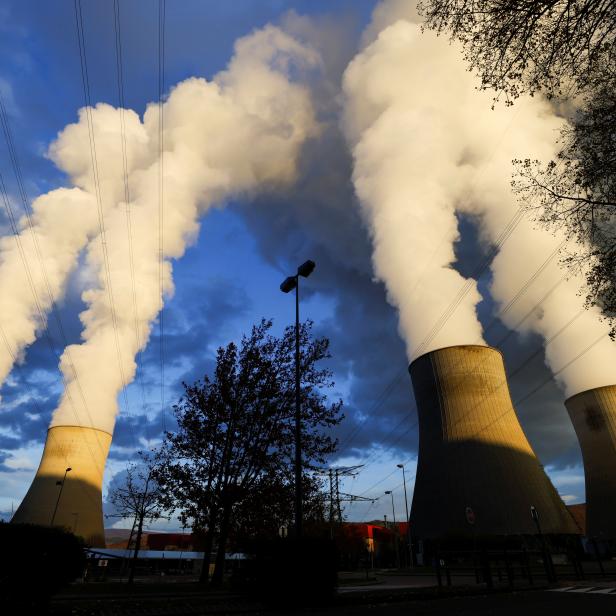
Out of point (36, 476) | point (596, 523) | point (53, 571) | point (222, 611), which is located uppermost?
point (36, 476)

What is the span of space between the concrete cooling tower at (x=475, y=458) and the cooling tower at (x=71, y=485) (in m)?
31.7

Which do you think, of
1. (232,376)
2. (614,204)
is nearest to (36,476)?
(232,376)

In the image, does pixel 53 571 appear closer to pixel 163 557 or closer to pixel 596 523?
pixel 596 523

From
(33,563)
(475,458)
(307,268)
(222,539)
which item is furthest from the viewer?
(475,458)

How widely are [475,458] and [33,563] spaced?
38.9 m

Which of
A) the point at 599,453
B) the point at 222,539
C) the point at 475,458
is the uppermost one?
the point at 599,453

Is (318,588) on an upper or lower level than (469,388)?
lower

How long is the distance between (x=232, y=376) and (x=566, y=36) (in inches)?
672

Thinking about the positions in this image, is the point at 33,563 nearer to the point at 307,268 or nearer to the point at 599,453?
the point at 307,268

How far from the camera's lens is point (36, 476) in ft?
140

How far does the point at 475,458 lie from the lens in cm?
3909

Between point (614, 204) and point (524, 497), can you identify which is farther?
point (524, 497)

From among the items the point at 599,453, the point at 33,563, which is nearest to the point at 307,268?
the point at 33,563

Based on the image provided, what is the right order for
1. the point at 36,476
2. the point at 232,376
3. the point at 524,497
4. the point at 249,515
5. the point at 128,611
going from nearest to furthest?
the point at 128,611, the point at 249,515, the point at 232,376, the point at 524,497, the point at 36,476
